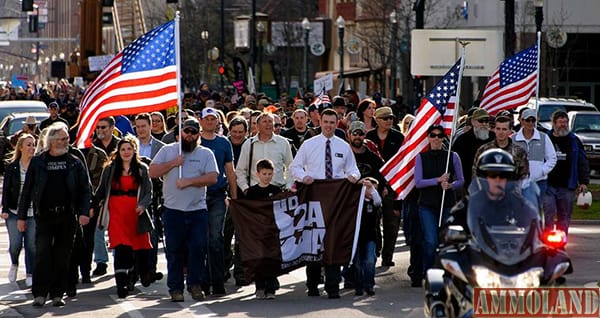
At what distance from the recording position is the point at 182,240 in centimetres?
1545

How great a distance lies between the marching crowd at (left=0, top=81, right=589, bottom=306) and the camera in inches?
599

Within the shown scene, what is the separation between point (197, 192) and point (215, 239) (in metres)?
A: 0.88

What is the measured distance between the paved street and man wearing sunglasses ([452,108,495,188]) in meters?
1.45

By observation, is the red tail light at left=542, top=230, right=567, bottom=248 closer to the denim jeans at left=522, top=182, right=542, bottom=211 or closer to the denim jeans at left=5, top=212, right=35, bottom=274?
the denim jeans at left=522, top=182, right=542, bottom=211

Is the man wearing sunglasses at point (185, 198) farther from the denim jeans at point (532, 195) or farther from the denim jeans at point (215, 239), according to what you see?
the denim jeans at point (532, 195)

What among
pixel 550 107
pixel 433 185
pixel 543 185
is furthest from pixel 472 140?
pixel 550 107

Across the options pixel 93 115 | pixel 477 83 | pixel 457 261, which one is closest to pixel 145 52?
pixel 93 115

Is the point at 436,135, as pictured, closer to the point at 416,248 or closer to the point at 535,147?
the point at 416,248

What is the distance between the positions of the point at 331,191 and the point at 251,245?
98 cm

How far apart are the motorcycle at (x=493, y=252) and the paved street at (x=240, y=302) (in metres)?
3.88

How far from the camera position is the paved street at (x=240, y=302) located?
14.5 meters

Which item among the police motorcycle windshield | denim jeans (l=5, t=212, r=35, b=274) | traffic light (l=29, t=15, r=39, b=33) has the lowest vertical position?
denim jeans (l=5, t=212, r=35, b=274)

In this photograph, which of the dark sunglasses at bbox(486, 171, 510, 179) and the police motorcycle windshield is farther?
the dark sunglasses at bbox(486, 171, 510, 179)

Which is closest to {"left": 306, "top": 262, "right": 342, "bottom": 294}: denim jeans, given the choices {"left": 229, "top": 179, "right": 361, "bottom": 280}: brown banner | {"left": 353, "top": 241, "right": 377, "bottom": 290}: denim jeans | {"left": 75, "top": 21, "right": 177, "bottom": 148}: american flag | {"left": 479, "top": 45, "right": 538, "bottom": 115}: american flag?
{"left": 229, "top": 179, "right": 361, "bottom": 280}: brown banner
